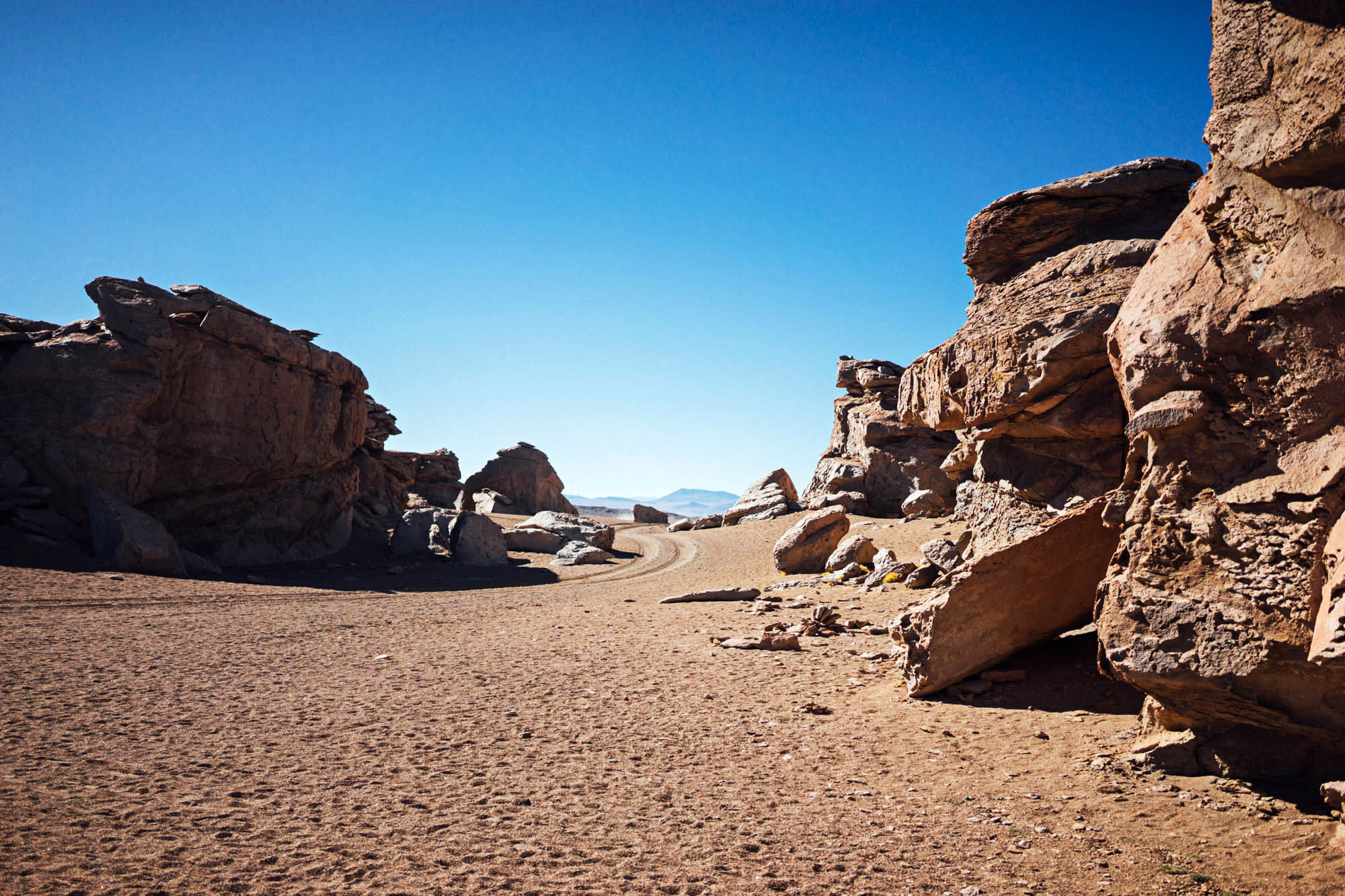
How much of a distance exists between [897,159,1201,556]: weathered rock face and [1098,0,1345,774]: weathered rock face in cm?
243

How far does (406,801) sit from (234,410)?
1953cm

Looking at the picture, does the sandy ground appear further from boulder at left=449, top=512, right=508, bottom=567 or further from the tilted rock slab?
boulder at left=449, top=512, right=508, bottom=567

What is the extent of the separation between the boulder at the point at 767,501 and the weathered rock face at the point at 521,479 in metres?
12.7

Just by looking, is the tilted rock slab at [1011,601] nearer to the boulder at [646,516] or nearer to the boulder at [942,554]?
the boulder at [942,554]

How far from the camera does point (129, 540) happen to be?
55.2 feet

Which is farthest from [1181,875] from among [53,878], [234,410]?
[234,410]

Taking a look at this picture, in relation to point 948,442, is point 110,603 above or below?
below

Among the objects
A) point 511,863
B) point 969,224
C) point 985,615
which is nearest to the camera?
point 511,863

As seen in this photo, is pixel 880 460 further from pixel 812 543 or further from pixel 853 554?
pixel 853 554

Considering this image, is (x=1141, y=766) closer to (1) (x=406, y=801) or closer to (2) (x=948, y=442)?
(1) (x=406, y=801)

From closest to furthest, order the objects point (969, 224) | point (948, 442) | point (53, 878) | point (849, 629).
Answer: point (53, 878), point (969, 224), point (849, 629), point (948, 442)

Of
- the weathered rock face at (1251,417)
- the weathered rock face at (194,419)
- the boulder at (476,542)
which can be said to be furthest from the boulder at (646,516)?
the weathered rock face at (1251,417)

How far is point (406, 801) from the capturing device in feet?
19.0

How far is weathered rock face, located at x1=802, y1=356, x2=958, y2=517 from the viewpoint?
31859 mm
